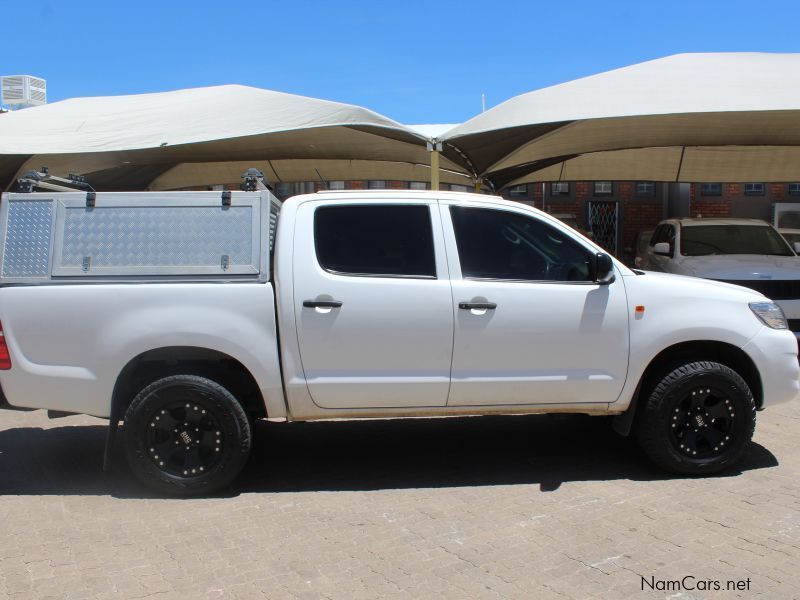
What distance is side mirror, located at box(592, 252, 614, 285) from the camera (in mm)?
4805

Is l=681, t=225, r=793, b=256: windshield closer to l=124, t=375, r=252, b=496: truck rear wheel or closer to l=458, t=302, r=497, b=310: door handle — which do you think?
l=458, t=302, r=497, b=310: door handle

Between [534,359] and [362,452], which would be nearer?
[534,359]

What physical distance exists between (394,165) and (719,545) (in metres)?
10.7

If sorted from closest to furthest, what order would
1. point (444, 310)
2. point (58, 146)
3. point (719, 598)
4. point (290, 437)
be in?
point (719, 598)
point (444, 310)
point (290, 437)
point (58, 146)

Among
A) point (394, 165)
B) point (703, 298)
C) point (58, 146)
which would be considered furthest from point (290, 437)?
point (394, 165)

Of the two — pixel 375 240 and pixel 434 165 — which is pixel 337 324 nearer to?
pixel 375 240

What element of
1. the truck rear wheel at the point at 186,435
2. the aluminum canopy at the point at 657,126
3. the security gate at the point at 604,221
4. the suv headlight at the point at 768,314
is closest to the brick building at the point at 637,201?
the security gate at the point at 604,221

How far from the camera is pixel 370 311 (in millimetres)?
4691

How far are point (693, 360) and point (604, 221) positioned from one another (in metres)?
16.4

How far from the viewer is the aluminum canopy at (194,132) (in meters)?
7.91

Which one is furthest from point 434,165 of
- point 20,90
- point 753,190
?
point 20,90

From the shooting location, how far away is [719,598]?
11.2ft

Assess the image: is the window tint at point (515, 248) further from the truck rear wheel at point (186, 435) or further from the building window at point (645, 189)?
the building window at point (645, 189)

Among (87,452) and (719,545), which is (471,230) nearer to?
(719,545)
